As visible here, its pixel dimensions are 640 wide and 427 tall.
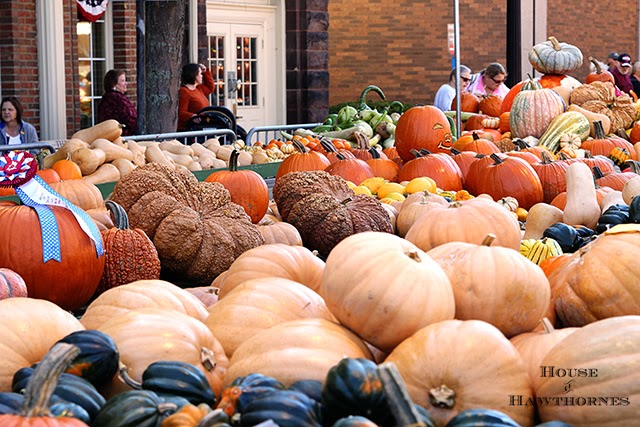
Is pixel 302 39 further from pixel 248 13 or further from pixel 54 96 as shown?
pixel 54 96

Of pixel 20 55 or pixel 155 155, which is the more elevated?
pixel 20 55

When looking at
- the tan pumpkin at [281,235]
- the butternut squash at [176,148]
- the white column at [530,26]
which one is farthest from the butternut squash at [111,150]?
the white column at [530,26]

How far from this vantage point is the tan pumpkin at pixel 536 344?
228 centimetres

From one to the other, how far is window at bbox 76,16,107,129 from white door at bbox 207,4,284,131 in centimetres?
270

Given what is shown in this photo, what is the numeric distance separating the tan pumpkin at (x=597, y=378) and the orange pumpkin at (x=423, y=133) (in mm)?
5339

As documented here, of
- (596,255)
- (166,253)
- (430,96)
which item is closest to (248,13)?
(430,96)

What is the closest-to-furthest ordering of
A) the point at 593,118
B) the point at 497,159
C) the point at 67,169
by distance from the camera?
1. the point at 497,159
2. the point at 67,169
3. the point at 593,118

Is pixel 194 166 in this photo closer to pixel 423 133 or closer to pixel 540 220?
pixel 423 133

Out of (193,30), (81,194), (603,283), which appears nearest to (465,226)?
(603,283)

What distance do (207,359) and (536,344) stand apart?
83 cm

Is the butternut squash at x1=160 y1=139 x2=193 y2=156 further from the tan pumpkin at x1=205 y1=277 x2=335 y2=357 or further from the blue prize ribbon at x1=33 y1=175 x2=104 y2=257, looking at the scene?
the tan pumpkin at x1=205 y1=277 x2=335 y2=357

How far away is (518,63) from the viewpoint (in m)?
17.5

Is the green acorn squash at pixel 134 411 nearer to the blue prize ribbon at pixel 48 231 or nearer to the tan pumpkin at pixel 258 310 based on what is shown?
the tan pumpkin at pixel 258 310

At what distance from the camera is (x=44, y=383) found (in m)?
1.76
